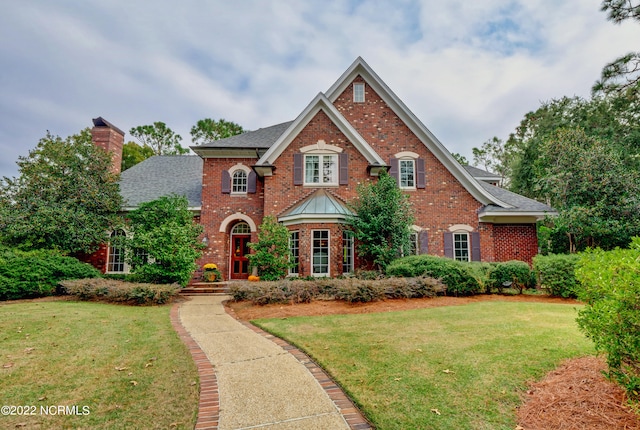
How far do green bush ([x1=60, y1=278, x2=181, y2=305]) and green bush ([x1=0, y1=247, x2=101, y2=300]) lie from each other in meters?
A: 1.10

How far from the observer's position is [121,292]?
10891 mm

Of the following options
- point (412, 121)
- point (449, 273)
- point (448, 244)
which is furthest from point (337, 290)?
point (412, 121)

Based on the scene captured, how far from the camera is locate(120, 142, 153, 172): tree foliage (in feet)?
111

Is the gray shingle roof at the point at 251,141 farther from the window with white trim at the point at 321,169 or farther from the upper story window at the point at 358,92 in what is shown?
the upper story window at the point at 358,92

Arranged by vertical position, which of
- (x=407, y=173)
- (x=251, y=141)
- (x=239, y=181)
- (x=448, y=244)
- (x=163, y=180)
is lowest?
(x=448, y=244)

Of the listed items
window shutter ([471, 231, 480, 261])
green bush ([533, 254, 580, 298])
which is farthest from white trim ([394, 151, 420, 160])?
green bush ([533, 254, 580, 298])

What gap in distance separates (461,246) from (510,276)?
4123 mm

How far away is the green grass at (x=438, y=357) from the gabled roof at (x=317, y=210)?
20.1 ft

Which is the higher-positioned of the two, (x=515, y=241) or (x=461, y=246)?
(x=515, y=241)

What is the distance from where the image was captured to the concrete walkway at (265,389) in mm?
3359

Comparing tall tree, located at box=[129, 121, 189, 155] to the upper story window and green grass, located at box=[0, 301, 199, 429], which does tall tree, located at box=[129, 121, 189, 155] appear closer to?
the upper story window

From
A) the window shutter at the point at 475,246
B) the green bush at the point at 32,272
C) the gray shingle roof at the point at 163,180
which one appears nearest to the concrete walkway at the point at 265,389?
the green bush at the point at 32,272

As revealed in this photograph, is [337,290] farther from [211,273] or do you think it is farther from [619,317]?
[211,273]

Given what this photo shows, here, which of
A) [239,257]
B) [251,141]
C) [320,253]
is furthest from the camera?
[251,141]
